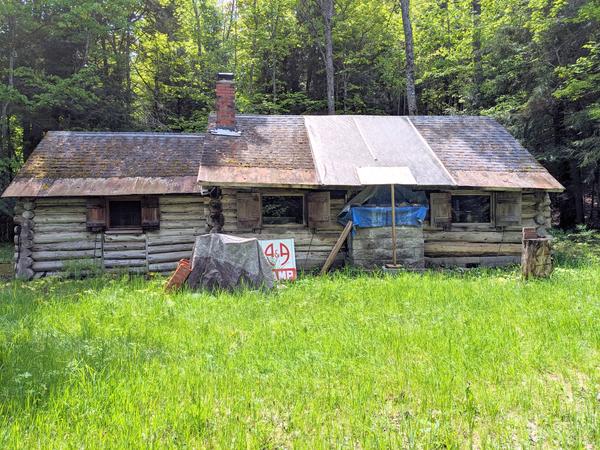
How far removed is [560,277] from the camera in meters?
8.55

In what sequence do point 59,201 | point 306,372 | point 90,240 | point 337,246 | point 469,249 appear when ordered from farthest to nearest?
point 90,240 → point 59,201 → point 469,249 → point 337,246 → point 306,372

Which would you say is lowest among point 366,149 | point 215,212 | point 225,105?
point 215,212

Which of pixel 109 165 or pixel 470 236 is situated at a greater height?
pixel 109 165

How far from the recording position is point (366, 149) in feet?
39.6

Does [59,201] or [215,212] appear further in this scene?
[59,201]

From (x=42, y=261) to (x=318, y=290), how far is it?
9.10 meters

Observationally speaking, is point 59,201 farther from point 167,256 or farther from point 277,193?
point 277,193

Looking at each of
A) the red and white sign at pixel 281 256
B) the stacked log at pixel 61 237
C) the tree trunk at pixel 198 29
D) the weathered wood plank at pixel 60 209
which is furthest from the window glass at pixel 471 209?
the tree trunk at pixel 198 29

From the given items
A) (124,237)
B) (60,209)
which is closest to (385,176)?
(124,237)

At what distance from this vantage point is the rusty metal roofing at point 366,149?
10836 mm

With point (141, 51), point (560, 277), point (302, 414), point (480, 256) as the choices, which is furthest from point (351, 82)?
point (302, 414)

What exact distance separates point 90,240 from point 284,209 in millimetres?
6118

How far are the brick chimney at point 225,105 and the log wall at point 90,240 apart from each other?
257 centimetres

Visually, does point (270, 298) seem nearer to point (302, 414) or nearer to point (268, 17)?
point (302, 414)
